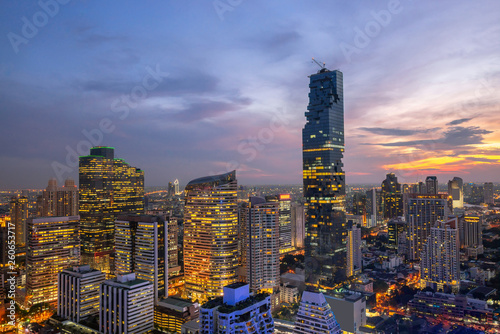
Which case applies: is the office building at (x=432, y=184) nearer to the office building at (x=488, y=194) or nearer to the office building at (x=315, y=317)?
the office building at (x=488, y=194)

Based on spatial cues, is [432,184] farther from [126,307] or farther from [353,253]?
[126,307]

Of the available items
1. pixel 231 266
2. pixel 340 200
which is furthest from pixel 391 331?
pixel 231 266

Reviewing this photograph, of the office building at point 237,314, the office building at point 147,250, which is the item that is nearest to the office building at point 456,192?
the office building at point 147,250

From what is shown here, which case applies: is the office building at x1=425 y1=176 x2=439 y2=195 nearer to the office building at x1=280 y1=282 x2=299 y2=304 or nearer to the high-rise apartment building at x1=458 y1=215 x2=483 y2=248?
the high-rise apartment building at x1=458 y1=215 x2=483 y2=248

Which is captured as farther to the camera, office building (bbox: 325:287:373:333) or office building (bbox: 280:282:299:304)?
office building (bbox: 280:282:299:304)

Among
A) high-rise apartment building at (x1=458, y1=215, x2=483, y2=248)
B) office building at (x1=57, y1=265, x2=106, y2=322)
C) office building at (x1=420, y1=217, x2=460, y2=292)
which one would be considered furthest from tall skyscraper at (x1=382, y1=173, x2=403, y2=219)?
office building at (x1=57, y1=265, x2=106, y2=322)

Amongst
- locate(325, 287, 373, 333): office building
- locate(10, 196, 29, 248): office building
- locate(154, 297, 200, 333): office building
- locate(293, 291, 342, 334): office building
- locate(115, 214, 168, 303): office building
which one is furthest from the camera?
locate(10, 196, 29, 248): office building
